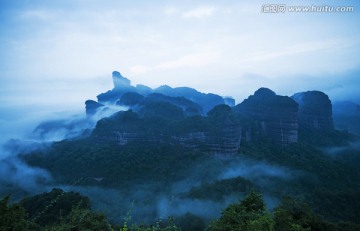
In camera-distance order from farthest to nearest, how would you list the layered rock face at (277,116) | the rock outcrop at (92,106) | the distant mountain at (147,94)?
the distant mountain at (147,94) → the rock outcrop at (92,106) → the layered rock face at (277,116)

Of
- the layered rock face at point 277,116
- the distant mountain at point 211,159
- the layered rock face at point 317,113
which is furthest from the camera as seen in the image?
the layered rock face at point 317,113

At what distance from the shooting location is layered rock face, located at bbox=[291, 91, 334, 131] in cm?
7056

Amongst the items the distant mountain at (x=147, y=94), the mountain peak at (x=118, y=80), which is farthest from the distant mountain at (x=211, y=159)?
the mountain peak at (x=118, y=80)

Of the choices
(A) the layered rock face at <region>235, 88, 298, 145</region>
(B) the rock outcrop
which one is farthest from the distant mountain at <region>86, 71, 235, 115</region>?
(A) the layered rock face at <region>235, 88, 298, 145</region>

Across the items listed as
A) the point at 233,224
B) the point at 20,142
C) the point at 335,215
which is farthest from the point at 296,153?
the point at 20,142

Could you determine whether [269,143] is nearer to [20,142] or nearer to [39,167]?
[39,167]

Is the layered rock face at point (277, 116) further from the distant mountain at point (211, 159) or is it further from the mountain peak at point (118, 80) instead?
the mountain peak at point (118, 80)

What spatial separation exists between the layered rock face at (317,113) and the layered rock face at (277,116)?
11389mm

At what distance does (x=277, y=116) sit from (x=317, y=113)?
15921 mm

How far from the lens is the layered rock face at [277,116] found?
60975 mm

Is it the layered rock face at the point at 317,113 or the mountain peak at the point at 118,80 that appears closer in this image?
the layered rock face at the point at 317,113

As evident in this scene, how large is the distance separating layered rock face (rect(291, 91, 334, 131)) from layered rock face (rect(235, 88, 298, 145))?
448 inches

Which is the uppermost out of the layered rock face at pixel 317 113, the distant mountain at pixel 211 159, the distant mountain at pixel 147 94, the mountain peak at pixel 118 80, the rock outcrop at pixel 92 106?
the mountain peak at pixel 118 80

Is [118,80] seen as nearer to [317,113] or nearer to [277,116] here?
[277,116]
